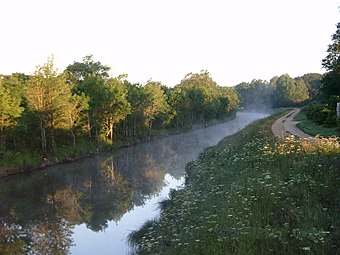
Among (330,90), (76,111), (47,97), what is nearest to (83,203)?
(47,97)

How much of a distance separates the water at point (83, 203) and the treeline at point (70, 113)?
17.1 ft

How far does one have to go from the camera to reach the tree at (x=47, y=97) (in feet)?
135

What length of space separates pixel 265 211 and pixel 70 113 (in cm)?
3741

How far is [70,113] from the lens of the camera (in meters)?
44.8

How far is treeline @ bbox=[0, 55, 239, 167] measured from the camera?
1523 inches

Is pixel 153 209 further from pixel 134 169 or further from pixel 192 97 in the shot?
pixel 192 97

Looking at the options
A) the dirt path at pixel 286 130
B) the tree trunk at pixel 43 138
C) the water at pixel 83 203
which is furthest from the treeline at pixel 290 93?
the water at pixel 83 203

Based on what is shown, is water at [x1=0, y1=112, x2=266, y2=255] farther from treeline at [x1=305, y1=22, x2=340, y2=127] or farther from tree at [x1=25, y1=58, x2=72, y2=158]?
treeline at [x1=305, y1=22, x2=340, y2=127]

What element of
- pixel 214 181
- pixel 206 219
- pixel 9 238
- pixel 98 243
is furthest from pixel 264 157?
pixel 9 238

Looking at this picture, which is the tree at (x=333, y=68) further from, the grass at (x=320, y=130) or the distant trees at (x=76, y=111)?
the distant trees at (x=76, y=111)

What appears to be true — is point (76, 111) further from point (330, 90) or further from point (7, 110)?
point (330, 90)

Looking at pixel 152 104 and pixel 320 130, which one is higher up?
pixel 152 104

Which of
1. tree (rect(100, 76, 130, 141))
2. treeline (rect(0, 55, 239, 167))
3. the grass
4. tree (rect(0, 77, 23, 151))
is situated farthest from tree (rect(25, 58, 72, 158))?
the grass

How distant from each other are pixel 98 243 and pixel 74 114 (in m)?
32.3
